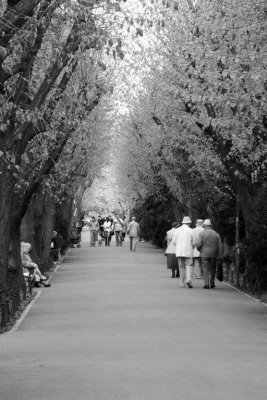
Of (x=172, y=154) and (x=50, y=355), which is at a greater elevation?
(x=172, y=154)

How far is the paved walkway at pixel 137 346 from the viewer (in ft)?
36.7

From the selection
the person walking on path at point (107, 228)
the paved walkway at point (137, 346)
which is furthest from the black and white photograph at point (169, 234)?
the person walking on path at point (107, 228)

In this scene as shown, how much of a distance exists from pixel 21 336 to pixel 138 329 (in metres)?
2.01

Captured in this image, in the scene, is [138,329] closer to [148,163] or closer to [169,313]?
[169,313]

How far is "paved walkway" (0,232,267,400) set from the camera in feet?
36.7

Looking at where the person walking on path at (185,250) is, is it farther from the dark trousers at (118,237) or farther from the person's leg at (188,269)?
the dark trousers at (118,237)

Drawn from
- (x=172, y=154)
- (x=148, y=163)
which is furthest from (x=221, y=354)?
(x=148, y=163)

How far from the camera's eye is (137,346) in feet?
50.4

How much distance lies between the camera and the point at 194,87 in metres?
26.4

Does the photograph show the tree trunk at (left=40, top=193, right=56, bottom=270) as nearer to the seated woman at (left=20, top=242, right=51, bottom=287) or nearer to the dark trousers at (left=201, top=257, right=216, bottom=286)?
the seated woman at (left=20, top=242, right=51, bottom=287)

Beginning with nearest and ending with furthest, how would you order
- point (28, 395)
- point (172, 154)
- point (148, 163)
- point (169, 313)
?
point (28, 395) < point (169, 313) < point (172, 154) < point (148, 163)

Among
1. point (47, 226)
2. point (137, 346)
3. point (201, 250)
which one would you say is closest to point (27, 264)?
point (201, 250)

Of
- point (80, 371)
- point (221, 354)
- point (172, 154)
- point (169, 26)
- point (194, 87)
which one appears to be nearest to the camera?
point (80, 371)

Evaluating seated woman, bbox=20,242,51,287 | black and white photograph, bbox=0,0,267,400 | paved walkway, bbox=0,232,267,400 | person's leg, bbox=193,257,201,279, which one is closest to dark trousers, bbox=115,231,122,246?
black and white photograph, bbox=0,0,267,400
